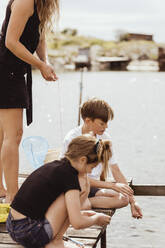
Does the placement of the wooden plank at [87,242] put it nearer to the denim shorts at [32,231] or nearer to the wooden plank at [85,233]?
the wooden plank at [85,233]

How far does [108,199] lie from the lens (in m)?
3.48

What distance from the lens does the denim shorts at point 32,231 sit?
103 inches

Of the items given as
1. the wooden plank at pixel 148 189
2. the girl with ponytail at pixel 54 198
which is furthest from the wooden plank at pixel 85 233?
the wooden plank at pixel 148 189

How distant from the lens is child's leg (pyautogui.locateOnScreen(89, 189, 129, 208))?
11.4ft

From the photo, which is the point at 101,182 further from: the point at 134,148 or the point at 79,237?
the point at 134,148

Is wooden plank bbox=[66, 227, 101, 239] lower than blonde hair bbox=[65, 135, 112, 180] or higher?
lower

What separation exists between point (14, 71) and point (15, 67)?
3 centimetres

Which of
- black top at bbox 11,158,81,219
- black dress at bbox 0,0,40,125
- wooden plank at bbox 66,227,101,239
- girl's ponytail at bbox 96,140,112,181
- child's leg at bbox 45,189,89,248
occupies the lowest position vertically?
wooden plank at bbox 66,227,101,239

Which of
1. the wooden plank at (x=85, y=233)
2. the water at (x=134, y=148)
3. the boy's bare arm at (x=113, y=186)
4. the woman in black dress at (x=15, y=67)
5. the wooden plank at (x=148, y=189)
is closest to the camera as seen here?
the wooden plank at (x=85, y=233)

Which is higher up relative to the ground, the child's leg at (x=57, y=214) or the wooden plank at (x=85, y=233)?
the child's leg at (x=57, y=214)

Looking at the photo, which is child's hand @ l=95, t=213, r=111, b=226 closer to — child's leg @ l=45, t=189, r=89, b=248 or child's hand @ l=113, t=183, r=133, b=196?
child's leg @ l=45, t=189, r=89, b=248

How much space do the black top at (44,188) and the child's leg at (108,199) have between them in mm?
853

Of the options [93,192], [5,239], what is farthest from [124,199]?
[5,239]

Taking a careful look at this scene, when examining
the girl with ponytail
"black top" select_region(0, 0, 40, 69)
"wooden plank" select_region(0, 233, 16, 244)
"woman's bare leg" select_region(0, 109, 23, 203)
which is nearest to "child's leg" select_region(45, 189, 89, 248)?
the girl with ponytail
